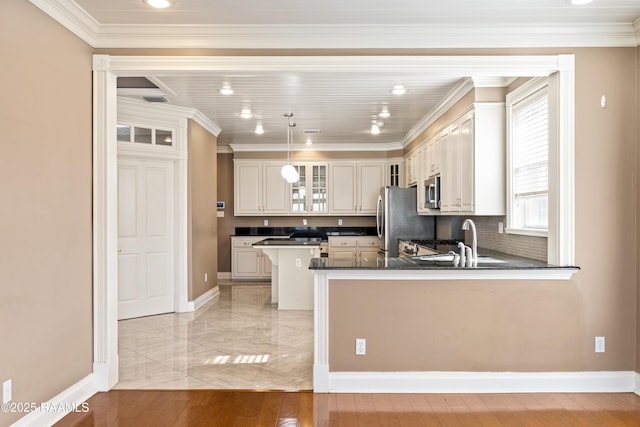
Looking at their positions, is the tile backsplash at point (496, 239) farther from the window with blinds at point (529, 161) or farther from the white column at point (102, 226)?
the white column at point (102, 226)

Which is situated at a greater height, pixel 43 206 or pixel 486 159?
pixel 486 159

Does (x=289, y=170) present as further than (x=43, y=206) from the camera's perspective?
Yes

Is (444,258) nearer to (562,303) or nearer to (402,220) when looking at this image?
(562,303)

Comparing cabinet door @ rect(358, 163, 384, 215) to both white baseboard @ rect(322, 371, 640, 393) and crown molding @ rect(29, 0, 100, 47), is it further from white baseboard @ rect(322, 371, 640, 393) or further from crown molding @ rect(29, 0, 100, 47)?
crown molding @ rect(29, 0, 100, 47)

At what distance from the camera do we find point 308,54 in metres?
3.27

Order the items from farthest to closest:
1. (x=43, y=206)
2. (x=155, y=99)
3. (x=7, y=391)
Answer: (x=155, y=99) < (x=43, y=206) < (x=7, y=391)

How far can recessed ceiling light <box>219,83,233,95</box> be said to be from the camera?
4.64 m

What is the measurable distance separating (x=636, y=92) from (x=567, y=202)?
963 mm

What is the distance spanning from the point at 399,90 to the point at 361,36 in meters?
1.69

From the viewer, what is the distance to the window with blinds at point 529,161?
3613mm

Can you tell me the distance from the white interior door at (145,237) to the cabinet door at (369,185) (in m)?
3.89

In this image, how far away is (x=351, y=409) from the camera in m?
2.89

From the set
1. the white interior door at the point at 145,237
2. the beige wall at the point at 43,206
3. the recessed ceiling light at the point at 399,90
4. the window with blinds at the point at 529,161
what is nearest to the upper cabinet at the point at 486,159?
the window with blinds at the point at 529,161

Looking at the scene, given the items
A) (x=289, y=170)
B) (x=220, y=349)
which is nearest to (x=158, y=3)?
(x=220, y=349)
